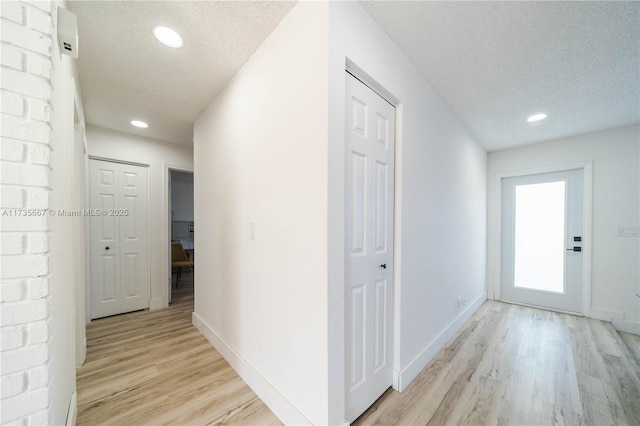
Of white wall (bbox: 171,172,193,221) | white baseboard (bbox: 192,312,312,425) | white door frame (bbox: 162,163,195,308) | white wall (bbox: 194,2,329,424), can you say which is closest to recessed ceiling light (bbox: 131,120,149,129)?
white door frame (bbox: 162,163,195,308)

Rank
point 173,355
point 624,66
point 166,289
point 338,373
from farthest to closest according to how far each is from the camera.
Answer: point 166,289 < point 173,355 < point 624,66 < point 338,373

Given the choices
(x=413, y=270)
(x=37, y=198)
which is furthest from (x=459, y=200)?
(x=37, y=198)

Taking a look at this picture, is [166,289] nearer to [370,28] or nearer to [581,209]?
[370,28]

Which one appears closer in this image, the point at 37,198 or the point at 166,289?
the point at 37,198

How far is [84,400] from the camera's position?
161 cm

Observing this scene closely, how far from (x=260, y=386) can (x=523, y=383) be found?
80.2 inches

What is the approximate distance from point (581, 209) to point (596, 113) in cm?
135

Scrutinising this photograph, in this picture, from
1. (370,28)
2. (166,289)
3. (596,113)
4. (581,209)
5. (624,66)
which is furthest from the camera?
(166,289)

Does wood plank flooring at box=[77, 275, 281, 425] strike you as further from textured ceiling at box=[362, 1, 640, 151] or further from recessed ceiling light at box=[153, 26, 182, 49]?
textured ceiling at box=[362, 1, 640, 151]

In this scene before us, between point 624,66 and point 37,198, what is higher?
point 624,66

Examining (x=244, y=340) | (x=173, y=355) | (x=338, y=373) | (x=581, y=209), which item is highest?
(x=581, y=209)

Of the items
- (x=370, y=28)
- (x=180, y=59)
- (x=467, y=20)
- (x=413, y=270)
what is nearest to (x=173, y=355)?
(x=413, y=270)

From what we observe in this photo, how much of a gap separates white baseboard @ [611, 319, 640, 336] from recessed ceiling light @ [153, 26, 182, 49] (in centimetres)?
540

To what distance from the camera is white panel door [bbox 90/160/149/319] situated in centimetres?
297
